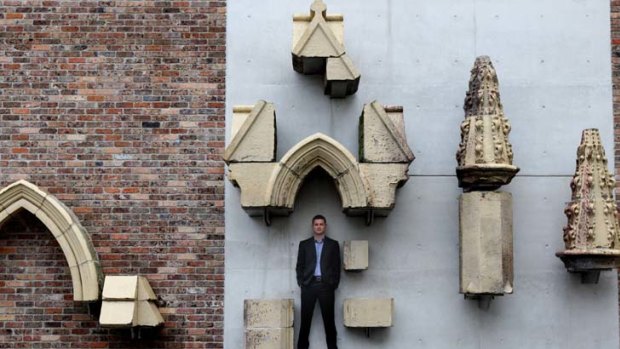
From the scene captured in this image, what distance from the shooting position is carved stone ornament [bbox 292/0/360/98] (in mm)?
8367

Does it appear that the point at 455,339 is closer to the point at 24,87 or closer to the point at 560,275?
the point at 560,275

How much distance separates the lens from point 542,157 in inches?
346

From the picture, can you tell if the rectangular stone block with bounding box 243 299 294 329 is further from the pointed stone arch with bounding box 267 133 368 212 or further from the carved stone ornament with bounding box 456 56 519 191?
the carved stone ornament with bounding box 456 56 519 191

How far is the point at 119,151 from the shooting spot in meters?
8.76

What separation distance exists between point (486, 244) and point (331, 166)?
61.4 inches

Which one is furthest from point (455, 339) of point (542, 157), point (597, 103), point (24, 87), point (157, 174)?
point (24, 87)

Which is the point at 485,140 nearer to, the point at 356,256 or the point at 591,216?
the point at 591,216

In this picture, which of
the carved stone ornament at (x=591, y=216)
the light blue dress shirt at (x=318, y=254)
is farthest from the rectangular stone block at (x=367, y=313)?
the carved stone ornament at (x=591, y=216)

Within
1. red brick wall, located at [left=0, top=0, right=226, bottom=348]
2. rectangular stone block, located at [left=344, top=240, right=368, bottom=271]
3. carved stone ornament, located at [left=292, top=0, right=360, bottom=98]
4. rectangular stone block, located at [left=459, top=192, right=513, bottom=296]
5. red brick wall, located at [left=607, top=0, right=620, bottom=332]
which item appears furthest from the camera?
red brick wall, located at [left=607, top=0, right=620, bottom=332]

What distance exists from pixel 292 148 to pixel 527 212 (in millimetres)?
2360

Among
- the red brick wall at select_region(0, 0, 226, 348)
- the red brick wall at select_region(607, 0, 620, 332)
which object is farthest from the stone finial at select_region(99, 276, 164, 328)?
the red brick wall at select_region(607, 0, 620, 332)

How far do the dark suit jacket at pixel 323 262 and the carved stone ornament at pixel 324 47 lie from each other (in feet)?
4.88

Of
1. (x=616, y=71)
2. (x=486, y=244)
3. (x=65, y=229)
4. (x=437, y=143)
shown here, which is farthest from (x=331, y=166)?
(x=616, y=71)

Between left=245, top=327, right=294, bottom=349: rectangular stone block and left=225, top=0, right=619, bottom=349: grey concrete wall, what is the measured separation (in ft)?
0.79
